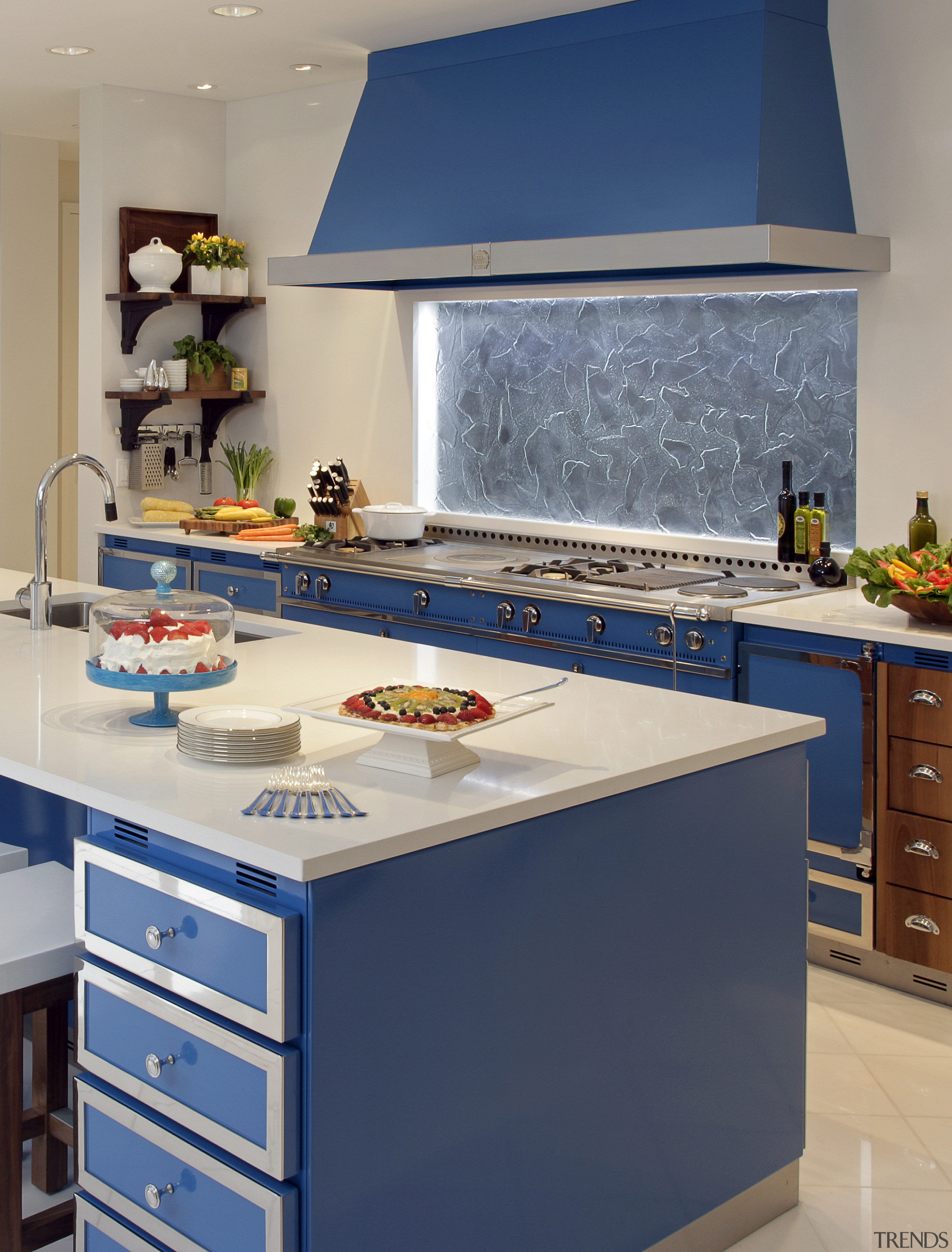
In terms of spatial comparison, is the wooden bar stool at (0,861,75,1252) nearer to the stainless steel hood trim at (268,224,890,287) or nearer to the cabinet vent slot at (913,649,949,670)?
the cabinet vent slot at (913,649,949,670)

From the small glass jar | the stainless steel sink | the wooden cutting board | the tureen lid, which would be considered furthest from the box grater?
the small glass jar

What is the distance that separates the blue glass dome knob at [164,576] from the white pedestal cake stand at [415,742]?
1.72 ft

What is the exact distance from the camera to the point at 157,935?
1.85m

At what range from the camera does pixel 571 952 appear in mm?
1995

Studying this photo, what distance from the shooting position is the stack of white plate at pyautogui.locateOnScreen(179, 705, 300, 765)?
80.5 inches

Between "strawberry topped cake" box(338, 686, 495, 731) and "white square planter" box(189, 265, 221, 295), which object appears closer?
"strawberry topped cake" box(338, 686, 495, 731)

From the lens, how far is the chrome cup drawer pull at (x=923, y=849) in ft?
10.8

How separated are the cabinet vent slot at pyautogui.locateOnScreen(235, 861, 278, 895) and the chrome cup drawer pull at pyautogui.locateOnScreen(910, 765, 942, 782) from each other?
2.11 metres

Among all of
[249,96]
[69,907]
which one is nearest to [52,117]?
[249,96]

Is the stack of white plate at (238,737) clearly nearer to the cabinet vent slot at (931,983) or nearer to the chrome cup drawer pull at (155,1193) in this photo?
the chrome cup drawer pull at (155,1193)

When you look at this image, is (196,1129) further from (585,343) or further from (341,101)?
(341,101)

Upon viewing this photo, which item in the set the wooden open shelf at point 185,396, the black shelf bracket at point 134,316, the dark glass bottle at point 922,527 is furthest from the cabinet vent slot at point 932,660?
the black shelf bracket at point 134,316

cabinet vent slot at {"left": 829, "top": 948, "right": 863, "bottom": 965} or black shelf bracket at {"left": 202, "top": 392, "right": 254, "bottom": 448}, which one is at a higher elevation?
black shelf bracket at {"left": 202, "top": 392, "right": 254, "bottom": 448}

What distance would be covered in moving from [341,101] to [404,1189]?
474 cm
